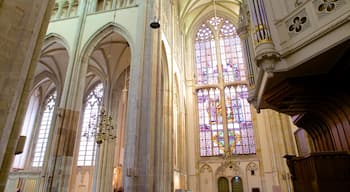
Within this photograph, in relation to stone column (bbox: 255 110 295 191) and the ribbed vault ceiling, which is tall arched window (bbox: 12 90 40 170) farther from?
stone column (bbox: 255 110 295 191)

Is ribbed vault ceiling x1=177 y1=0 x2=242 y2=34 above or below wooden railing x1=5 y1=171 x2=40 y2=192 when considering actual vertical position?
above

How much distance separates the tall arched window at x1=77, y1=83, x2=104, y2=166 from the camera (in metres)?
15.7

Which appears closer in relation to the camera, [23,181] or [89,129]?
[23,181]

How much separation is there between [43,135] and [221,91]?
44.8 feet

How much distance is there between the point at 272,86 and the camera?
4922 millimetres

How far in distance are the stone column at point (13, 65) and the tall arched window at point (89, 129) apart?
11.9 metres

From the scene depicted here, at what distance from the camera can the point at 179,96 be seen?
16125 millimetres

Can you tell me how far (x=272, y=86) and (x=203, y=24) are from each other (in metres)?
16.8

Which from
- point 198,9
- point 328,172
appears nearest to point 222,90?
point 198,9

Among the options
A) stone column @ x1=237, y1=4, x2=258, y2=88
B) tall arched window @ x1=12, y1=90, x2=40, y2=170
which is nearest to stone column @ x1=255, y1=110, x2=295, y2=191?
stone column @ x1=237, y1=4, x2=258, y2=88

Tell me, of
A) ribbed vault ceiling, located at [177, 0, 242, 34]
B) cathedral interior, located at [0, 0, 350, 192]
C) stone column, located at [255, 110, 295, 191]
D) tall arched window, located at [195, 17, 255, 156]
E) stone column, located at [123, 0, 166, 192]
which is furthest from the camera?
ribbed vault ceiling, located at [177, 0, 242, 34]

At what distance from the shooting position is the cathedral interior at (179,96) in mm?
3787

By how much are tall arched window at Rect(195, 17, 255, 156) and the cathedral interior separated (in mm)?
84

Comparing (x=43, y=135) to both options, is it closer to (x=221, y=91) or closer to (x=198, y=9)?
(x=221, y=91)
